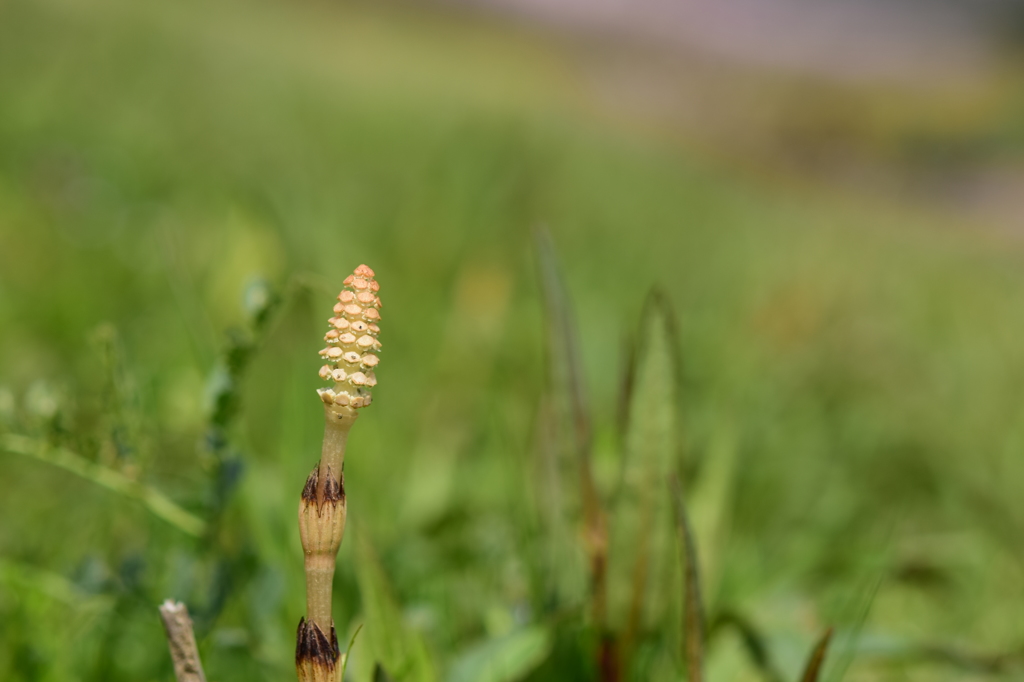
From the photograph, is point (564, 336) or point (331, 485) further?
point (564, 336)

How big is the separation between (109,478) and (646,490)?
1.68 ft

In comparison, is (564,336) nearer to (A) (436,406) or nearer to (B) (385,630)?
(B) (385,630)

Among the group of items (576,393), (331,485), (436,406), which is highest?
(436,406)

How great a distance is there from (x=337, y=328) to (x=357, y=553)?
324 millimetres

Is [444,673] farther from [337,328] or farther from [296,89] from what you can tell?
[296,89]

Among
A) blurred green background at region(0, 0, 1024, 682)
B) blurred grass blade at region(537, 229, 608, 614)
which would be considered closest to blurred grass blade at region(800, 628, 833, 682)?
blurred green background at region(0, 0, 1024, 682)

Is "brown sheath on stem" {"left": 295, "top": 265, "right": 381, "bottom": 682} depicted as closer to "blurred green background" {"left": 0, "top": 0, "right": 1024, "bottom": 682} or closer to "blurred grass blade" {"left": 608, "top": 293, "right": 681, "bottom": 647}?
"blurred green background" {"left": 0, "top": 0, "right": 1024, "bottom": 682}

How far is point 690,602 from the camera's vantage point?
2.12 feet

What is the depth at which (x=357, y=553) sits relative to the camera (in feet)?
2.24

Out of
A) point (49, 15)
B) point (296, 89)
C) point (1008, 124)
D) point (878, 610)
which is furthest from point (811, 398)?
point (1008, 124)

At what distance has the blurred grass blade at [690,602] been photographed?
0.61 m

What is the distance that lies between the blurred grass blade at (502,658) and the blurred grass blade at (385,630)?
0.24 feet

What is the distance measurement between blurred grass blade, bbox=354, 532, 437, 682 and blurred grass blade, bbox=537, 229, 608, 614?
0.67 ft

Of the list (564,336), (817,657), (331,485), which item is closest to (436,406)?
(564,336)
